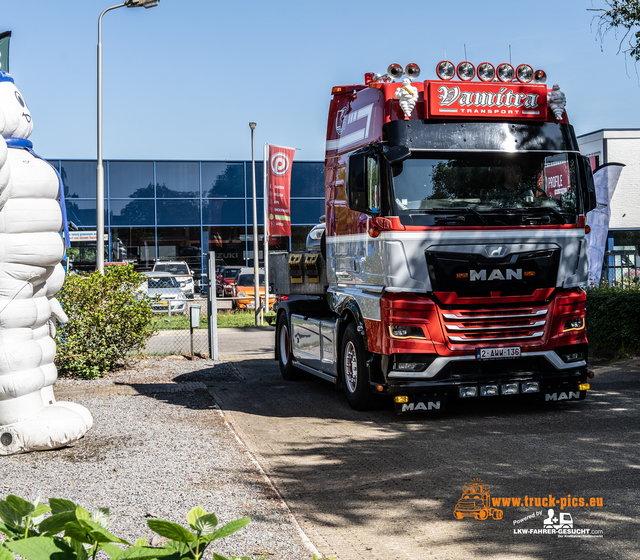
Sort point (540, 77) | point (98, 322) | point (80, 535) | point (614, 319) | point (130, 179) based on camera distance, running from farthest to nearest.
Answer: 1. point (130, 179)
2. point (614, 319)
3. point (98, 322)
4. point (540, 77)
5. point (80, 535)

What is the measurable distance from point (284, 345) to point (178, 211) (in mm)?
26585

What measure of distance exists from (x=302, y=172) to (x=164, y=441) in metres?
31.1

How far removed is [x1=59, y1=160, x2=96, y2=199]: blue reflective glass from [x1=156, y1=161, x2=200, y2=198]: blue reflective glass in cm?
321

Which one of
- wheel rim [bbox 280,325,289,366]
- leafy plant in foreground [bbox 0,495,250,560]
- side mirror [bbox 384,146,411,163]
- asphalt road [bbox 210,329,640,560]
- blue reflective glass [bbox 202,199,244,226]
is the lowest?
asphalt road [bbox 210,329,640,560]

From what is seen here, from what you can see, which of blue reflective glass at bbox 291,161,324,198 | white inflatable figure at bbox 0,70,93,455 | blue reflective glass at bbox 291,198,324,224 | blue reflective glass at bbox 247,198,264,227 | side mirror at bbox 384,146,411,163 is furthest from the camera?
blue reflective glass at bbox 291,198,324,224

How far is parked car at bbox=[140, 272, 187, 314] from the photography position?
24.2 metres

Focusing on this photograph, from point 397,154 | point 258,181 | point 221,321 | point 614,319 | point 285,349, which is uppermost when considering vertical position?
point 258,181

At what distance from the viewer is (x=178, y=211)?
121 feet

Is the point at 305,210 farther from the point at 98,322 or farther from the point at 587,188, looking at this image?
the point at 587,188

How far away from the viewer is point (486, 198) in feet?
25.8

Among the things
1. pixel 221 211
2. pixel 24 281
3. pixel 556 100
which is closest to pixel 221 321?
pixel 221 211

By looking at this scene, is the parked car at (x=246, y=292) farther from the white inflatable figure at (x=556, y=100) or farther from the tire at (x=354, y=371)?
the white inflatable figure at (x=556, y=100)

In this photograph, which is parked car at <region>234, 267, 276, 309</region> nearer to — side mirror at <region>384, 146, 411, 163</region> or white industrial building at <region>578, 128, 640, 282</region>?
white industrial building at <region>578, 128, 640, 282</region>

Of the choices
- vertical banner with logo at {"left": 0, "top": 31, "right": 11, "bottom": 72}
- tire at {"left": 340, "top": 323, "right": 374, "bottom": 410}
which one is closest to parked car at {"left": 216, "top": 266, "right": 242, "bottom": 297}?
vertical banner with logo at {"left": 0, "top": 31, "right": 11, "bottom": 72}
